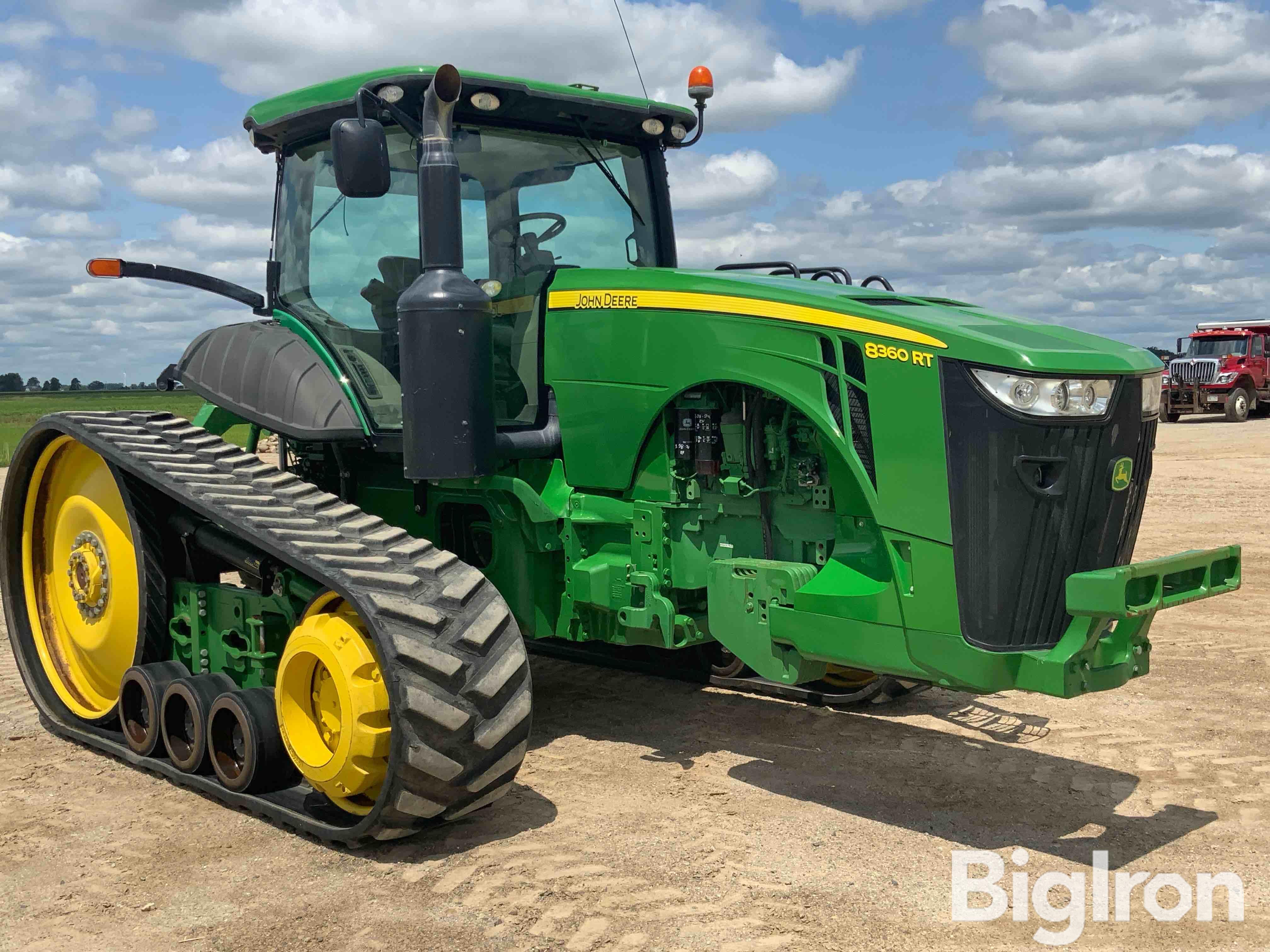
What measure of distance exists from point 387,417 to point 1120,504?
2.91 metres

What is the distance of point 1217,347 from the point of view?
30.5m

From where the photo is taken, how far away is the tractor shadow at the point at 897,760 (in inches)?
188

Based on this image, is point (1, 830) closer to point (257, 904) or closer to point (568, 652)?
point (257, 904)

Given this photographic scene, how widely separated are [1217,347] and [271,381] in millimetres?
29157

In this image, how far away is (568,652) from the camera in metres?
7.09

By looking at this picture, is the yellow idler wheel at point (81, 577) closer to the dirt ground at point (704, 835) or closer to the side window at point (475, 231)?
the dirt ground at point (704, 835)

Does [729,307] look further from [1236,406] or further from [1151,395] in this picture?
[1236,406]

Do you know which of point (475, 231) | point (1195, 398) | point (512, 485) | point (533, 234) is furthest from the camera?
point (1195, 398)

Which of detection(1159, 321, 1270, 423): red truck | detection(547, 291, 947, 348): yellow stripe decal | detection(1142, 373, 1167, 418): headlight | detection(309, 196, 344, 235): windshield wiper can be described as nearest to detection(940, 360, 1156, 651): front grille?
detection(1142, 373, 1167, 418): headlight

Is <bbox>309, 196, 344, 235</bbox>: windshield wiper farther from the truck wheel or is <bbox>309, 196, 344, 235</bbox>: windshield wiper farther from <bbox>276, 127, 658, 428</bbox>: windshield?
the truck wheel

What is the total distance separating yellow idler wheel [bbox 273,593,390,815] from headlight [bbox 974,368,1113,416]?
225 cm

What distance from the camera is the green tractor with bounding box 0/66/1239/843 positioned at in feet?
14.3

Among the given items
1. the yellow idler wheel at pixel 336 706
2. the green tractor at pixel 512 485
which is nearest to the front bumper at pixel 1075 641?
the green tractor at pixel 512 485

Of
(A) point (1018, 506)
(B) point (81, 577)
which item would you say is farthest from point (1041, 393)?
(B) point (81, 577)
